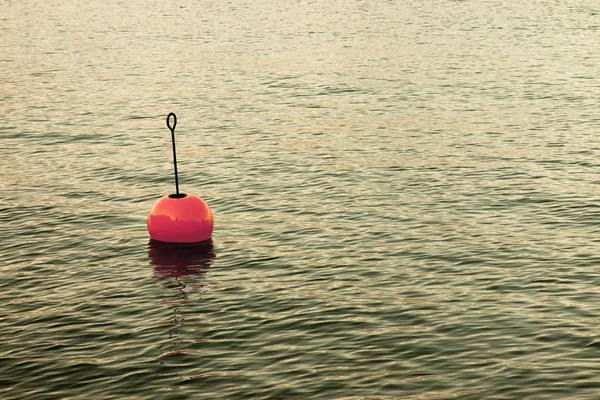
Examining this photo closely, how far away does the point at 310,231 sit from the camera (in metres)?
22.2

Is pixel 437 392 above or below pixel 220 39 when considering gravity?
below

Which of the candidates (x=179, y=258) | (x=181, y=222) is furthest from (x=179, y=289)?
(x=181, y=222)

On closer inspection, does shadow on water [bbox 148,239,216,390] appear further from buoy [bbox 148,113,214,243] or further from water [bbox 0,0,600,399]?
buoy [bbox 148,113,214,243]

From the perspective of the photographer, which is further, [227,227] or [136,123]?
[136,123]

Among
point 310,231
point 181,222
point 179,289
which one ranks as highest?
point 181,222

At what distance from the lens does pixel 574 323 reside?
1645 cm

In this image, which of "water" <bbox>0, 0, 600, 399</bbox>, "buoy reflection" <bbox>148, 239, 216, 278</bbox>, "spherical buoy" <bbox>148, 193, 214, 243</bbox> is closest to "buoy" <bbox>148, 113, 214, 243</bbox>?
"spherical buoy" <bbox>148, 193, 214, 243</bbox>

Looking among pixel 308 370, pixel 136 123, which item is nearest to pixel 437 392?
pixel 308 370

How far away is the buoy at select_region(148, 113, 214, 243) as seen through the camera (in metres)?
21.3

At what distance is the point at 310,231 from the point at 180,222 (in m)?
2.89

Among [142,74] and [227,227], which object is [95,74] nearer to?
[142,74]

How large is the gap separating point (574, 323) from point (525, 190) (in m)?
8.95

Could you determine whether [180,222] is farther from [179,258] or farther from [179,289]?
[179,289]

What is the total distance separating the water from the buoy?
39cm
